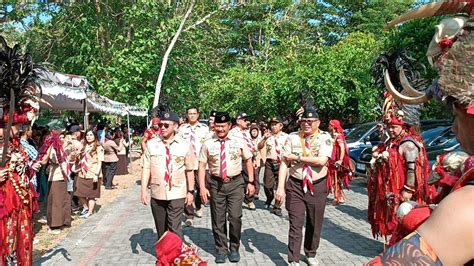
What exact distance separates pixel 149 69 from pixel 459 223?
20.6 metres

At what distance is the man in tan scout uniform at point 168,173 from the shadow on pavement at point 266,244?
1.47 metres

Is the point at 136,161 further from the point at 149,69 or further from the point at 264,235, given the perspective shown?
the point at 264,235

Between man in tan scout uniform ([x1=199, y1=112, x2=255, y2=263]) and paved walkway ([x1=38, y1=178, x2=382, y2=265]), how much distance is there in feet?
1.09

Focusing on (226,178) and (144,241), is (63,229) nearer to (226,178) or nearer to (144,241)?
(144,241)

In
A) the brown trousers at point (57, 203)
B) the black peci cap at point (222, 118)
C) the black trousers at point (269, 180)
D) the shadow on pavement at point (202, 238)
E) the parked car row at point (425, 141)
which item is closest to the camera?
the black peci cap at point (222, 118)

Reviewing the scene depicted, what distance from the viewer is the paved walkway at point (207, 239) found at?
6742 mm

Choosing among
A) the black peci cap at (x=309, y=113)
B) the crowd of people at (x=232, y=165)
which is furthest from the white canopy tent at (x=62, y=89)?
the black peci cap at (x=309, y=113)

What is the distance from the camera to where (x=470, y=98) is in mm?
1347

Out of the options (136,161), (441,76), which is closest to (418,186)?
(441,76)

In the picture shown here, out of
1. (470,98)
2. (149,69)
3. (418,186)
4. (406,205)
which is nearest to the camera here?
(470,98)

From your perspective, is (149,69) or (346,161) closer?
(346,161)

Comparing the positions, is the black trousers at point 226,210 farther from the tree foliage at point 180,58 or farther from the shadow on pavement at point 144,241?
the tree foliage at point 180,58

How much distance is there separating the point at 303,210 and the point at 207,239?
234 cm

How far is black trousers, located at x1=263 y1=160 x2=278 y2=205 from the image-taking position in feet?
34.8
